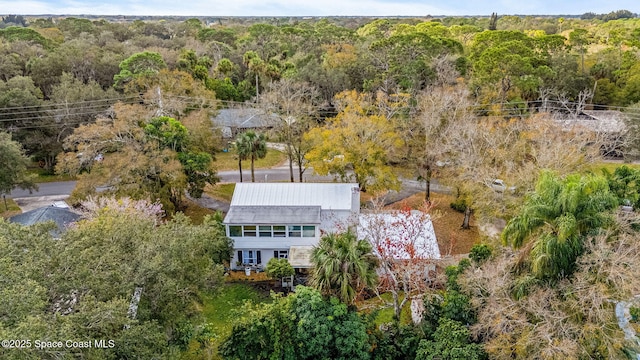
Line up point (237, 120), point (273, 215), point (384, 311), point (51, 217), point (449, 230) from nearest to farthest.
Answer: point (384, 311), point (273, 215), point (51, 217), point (449, 230), point (237, 120)

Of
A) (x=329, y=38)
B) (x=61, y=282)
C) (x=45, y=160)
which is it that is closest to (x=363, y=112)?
(x=61, y=282)

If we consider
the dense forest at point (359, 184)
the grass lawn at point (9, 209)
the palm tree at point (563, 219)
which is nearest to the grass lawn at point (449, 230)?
the dense forest at point (359, 184)

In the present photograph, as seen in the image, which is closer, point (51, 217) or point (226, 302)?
point (226, 302)

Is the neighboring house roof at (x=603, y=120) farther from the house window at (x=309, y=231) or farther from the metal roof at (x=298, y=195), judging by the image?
the house window at (x=309, y=231)

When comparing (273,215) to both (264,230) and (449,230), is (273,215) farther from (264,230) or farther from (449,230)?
(449,230)

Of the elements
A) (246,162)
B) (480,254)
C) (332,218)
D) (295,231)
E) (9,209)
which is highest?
(480,254)

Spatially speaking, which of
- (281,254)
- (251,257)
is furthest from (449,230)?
(251,257)
